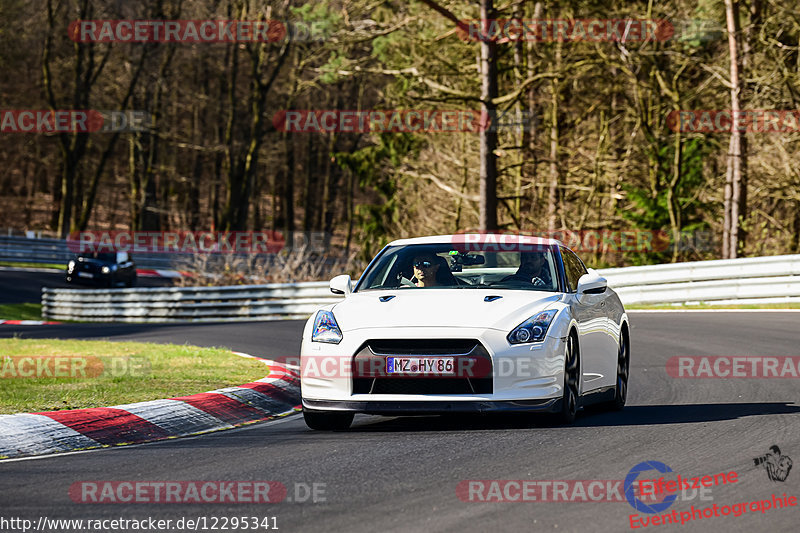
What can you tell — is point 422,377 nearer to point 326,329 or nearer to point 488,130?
point 326,329

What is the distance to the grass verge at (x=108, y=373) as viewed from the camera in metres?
9.59

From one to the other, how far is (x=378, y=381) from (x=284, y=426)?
4.53 feet

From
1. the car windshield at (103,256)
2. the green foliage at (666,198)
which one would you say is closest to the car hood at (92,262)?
the car windshield at (103,256)

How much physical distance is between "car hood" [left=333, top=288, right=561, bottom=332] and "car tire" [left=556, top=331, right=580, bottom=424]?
36 centimetres

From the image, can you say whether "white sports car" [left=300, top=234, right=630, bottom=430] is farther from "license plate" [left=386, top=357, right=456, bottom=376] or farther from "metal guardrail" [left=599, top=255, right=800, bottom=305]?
"metal guardrail" [left=599, top=255, right=800, bottom=305]

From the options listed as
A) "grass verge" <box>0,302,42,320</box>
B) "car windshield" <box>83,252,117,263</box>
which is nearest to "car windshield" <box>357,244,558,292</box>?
"grass verge" <box>0,302,42,320</box>

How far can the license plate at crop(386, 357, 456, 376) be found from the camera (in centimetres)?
769

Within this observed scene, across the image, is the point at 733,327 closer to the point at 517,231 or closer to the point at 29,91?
the point at 517,231

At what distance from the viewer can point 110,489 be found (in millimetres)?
5941

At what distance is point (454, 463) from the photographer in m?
6.61

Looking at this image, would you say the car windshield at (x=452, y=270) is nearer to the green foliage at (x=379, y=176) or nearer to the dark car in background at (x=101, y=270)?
the green foliage at (x=379, y=176)

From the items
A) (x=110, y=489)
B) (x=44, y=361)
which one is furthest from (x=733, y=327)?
(x=110, y=489)

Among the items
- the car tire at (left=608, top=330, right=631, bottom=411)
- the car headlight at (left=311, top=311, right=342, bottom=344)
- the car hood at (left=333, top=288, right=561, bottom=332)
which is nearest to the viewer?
the car hood at (left=333, top=288, right=561, bottom=332)

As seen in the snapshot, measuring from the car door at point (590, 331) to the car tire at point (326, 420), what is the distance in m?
1.84
